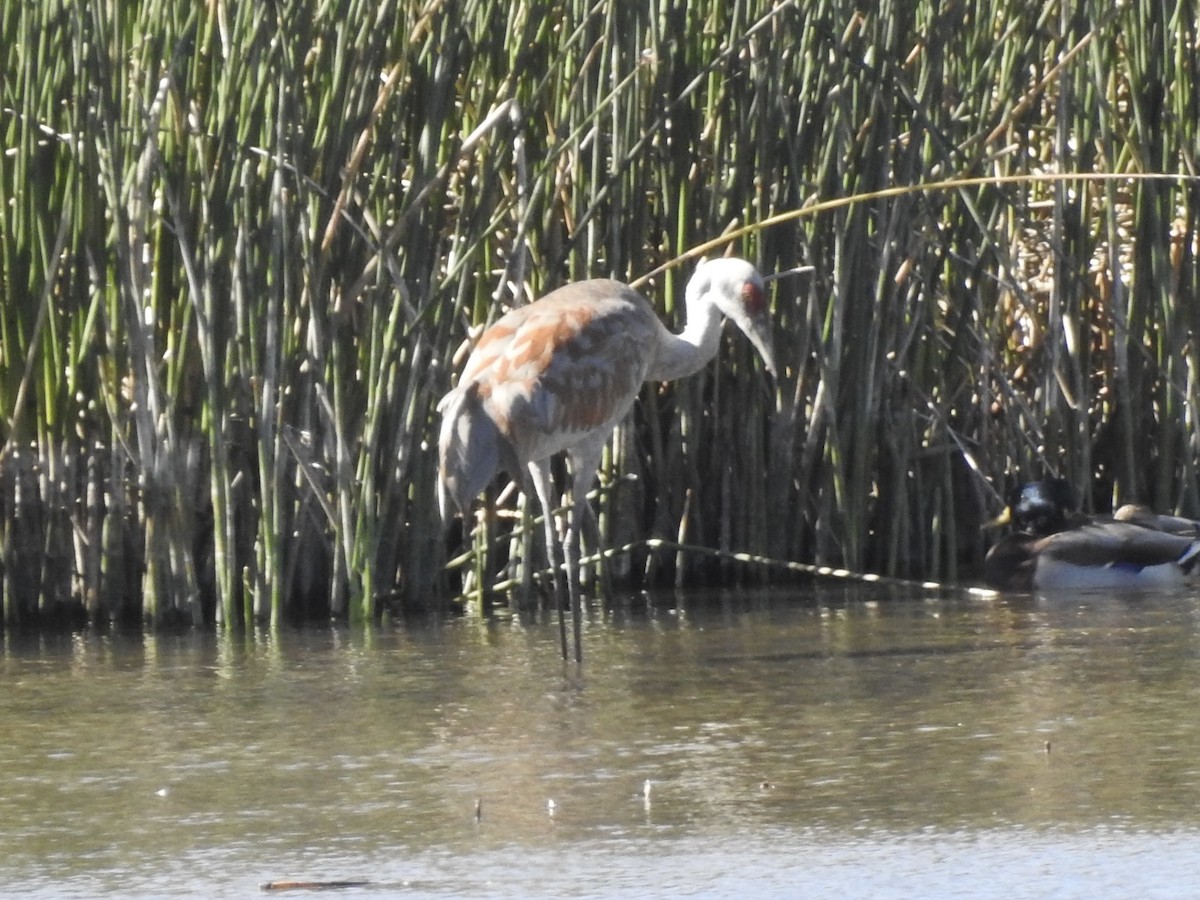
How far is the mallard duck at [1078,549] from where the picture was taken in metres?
7.65

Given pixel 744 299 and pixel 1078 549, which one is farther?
pixel 1078 549

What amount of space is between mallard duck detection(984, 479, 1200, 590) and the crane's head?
1.41 m

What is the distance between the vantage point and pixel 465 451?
245 inches

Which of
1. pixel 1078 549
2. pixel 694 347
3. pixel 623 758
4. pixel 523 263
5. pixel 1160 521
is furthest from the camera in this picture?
pixel 1078 549

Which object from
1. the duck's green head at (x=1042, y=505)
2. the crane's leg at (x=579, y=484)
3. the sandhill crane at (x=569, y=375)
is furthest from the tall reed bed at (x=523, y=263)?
the crane's leg at (x=579, y=484)

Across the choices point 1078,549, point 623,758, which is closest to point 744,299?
point 1078,549

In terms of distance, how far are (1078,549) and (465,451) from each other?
2.62 m

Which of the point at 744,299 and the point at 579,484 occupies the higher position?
the point at 744,299

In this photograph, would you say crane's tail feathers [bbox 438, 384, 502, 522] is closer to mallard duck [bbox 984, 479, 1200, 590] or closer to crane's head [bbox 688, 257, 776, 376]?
crane's head [bbox 688, 257, 776, 376]

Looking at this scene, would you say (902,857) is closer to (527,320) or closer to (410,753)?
(410,753)

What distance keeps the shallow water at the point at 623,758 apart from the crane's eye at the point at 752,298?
0.94m

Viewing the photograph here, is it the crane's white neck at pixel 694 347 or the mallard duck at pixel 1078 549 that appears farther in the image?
the mallard duck at pixel 1078 549

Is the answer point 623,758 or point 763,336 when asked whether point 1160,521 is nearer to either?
point 763,336

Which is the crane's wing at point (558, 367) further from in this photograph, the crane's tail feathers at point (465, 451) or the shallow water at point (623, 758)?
the shallow water at point (623, 758)
